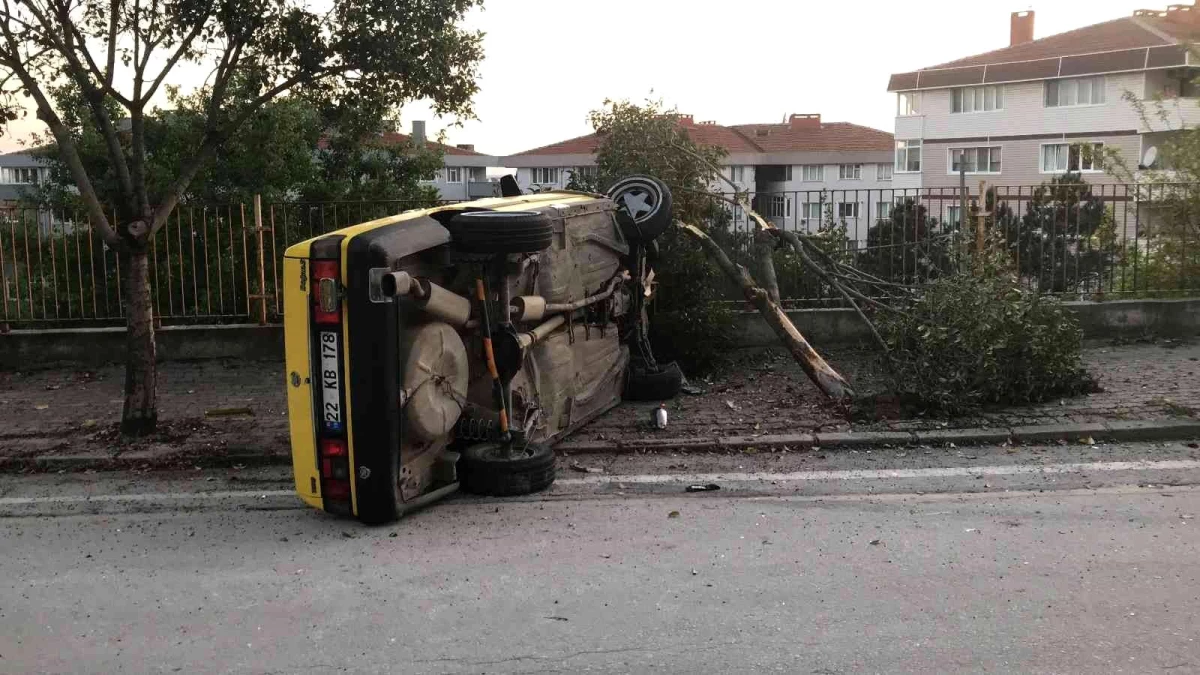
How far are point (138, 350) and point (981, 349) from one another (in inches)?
251

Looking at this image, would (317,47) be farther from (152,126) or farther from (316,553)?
(152,126)

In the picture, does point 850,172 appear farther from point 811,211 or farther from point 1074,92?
point 811,211

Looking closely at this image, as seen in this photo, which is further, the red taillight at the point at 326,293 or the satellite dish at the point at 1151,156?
the satellite dish at the point at 1151,156

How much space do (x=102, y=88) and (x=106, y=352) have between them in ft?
13.3

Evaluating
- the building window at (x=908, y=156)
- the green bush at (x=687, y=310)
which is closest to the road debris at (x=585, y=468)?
the green bush at (x=687, y=310)

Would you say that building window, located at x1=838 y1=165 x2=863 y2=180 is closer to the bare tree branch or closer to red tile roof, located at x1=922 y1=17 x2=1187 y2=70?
red tile roof, located at x1=922 y1=17 x2=1187 y2=70

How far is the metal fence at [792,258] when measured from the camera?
36.0 ft

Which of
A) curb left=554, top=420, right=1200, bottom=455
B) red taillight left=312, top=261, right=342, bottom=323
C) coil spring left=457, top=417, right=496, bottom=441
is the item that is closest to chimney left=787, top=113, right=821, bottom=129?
curb left=554, top=420, right=1200, bottom=455

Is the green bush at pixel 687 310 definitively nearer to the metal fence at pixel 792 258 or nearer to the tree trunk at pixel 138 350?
the metal fence at pixel 792 258

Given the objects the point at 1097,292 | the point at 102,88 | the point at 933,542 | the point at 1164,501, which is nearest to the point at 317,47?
the point at 102,88

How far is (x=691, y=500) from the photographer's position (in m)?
6.16

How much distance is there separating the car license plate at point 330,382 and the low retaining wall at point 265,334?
5.82m

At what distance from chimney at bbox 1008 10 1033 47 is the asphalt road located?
6584cm

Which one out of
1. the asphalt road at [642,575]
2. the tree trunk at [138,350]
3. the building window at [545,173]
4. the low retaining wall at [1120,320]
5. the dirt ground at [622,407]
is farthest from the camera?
the building window at [545,173]
